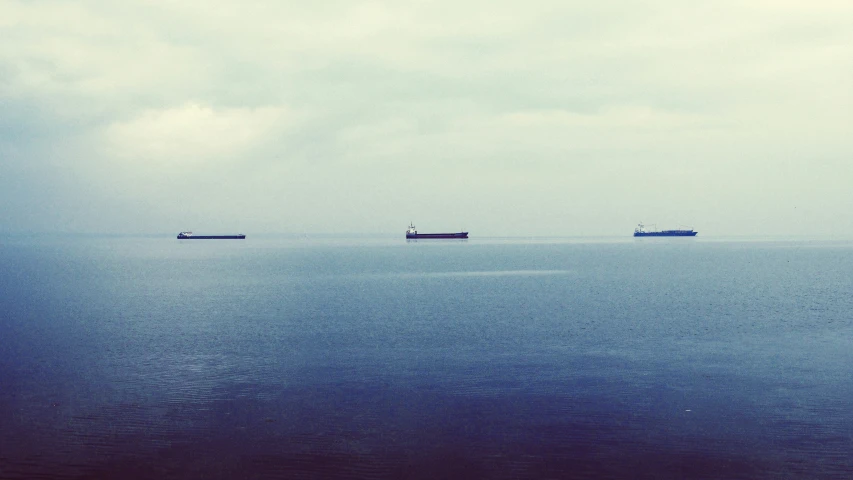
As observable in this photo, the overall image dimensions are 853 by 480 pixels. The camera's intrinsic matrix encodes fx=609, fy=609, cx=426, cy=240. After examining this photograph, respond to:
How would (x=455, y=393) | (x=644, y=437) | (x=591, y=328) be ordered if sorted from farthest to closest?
(x=591, y=328) < (x=455, y=393) < (x=644, y=437)

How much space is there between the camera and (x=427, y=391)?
30812mm

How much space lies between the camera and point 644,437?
24125 mm

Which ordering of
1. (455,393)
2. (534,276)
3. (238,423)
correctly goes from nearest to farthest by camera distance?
1. (238,423)
2. (455,393)
3. (534,276)

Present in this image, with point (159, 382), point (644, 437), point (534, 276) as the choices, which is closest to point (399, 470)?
point (644, 437)

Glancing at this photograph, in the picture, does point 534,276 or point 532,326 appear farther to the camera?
point 534,276

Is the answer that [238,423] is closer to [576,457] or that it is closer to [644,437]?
[576,457]

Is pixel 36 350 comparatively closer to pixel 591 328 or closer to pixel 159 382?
pixel 159 382

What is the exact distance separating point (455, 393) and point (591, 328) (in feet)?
74.1

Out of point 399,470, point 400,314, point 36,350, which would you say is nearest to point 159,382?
point 36,350

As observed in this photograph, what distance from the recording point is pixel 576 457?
72.9 ft

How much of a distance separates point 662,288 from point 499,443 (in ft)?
222

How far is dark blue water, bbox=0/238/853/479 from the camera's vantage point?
21.9 m

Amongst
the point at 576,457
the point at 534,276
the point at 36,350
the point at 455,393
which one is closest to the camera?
the point at 576,457

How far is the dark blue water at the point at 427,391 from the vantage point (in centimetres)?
2194
